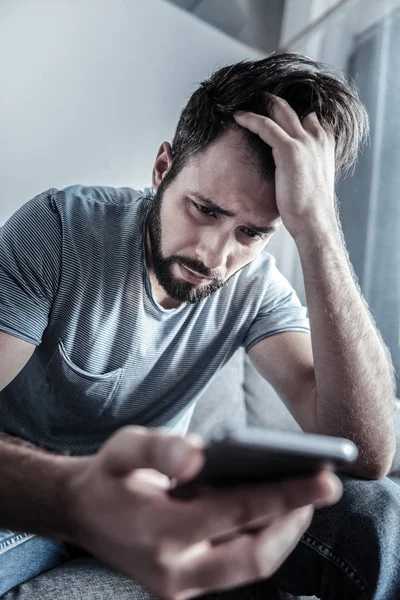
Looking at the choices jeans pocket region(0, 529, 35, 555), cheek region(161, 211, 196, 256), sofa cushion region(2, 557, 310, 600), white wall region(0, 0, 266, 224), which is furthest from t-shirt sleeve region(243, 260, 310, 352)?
white wall region(0, 0, 266, 224)

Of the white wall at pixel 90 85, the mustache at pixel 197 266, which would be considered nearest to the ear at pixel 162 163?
the mustache at pixel 197 266

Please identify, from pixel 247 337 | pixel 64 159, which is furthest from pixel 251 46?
pixel 247 337

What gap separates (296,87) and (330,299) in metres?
0.48

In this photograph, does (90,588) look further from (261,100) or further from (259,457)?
(261,100)

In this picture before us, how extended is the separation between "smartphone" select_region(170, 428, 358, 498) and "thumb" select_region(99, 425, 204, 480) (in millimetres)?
14

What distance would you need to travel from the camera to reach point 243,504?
0.44 meters

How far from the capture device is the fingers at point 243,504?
425mm

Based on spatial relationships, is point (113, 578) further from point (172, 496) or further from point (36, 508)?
point (172, 496)

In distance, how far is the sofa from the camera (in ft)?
3.01

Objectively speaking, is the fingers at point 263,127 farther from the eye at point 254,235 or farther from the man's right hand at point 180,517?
the man's right hand at point 180,517

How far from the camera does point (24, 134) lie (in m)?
1.80

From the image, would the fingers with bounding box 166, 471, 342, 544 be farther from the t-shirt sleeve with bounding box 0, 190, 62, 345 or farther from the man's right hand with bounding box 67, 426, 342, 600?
the t-shirt sleeve with bounding box 0, 190, 62, 345

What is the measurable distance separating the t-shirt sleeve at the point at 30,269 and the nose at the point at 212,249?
30cm

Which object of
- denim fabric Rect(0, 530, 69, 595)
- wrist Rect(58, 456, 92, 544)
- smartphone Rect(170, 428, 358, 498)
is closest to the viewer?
smartphone Rect(170, 428, 358, 498)
